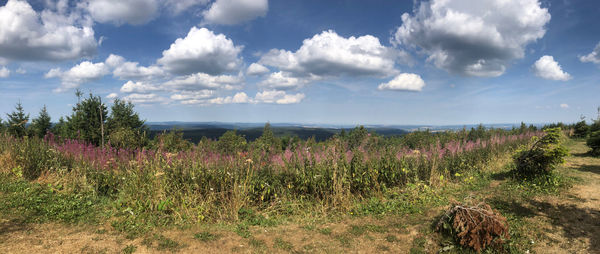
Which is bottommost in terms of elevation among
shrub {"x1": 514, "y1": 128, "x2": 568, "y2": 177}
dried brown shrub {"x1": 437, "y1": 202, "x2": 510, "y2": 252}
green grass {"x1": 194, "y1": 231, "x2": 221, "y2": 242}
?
green grass {"x1": 194, "y1": 231, "x2": 221, "y2": 242}

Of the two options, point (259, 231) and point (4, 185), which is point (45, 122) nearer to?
point (4, 185)

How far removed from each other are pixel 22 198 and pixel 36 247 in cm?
287

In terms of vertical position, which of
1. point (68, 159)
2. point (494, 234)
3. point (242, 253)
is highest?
point (68, 159)

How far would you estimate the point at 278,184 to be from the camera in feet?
18.4

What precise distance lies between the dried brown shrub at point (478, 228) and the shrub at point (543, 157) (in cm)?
442

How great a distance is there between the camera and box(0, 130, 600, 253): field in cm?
395

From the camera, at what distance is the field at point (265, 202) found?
13.0 ft

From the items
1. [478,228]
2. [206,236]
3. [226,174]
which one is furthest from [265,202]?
[478,228]

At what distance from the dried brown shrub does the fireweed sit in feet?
7.03

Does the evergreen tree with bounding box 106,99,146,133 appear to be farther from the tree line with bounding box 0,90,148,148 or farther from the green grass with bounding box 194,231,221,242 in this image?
the green grass with bounding box 194,231,221,242

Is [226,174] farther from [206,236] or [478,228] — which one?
[478,228]

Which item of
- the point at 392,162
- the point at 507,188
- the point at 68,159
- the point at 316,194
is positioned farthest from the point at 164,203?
the point at 507,188

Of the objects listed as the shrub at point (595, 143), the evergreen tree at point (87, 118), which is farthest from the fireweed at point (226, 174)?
the evergreen tree at point (87, 118)

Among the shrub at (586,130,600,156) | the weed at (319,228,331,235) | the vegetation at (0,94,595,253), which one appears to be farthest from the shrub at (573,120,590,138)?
the weed at (319,228,331,235)
